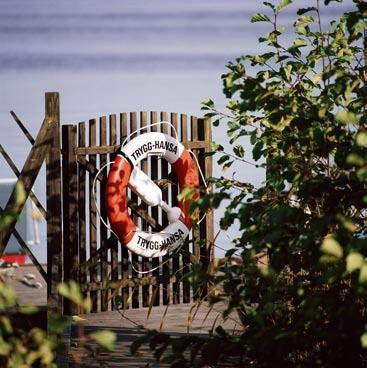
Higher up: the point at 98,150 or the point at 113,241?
the point at 98,150

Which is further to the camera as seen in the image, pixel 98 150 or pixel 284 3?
pixel 98 150

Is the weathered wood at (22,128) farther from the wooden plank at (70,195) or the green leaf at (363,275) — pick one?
the green leaf at (363,275)

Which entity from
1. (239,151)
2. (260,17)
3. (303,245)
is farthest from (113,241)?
(303,245)

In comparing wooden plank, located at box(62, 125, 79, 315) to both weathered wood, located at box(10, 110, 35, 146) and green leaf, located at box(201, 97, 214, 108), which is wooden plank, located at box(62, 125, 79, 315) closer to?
weathered wood, located at box(10, 110, 35, 146)

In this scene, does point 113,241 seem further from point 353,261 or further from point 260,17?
point 353,261

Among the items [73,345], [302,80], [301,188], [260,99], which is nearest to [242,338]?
[301,188]

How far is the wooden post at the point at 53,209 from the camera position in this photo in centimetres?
607

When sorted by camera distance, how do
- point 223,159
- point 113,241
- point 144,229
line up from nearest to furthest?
point 223,159
point 113,241
point 144,229

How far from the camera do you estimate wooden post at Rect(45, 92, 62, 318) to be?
6074mm

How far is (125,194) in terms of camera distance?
→ 7.76 meters

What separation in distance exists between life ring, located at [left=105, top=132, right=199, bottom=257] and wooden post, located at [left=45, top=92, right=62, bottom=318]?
112 cm

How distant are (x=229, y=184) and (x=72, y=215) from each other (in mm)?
3227

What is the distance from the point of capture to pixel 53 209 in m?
6.54

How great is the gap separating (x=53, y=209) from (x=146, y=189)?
4.97ft
